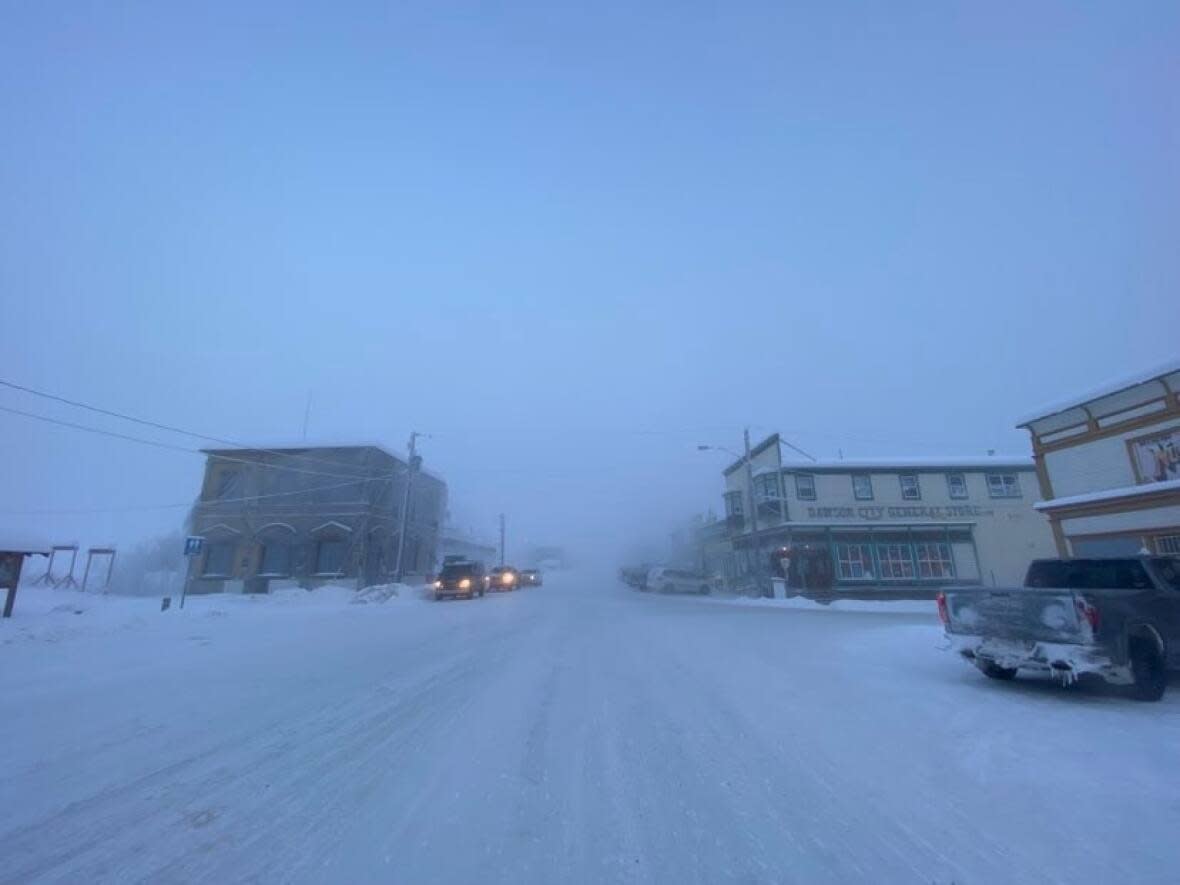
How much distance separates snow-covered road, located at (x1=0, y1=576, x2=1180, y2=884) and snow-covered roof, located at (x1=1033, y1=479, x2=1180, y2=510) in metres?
15.3

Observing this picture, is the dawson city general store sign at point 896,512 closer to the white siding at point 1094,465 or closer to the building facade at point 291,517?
the white siding at point 1094,465

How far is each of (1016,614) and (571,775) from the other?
7026mm

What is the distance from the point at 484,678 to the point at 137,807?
5.34 meters

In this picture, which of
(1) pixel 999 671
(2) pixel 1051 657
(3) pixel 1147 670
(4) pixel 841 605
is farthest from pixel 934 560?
(2) pixel 1051 657

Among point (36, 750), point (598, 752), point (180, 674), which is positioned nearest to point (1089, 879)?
point (598, 752)

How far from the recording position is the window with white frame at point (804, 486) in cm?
3900

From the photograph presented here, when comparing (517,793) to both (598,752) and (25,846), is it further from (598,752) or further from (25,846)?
(25,846)

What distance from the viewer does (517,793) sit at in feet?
14.5

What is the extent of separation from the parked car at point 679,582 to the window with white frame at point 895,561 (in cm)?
1360

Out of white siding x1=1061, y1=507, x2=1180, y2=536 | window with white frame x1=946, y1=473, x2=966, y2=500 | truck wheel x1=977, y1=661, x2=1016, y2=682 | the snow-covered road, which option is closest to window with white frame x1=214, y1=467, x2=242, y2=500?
the snow-covered road

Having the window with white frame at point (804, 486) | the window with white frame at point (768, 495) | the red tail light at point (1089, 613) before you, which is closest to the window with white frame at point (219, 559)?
the window with white frame at point (768, 495)

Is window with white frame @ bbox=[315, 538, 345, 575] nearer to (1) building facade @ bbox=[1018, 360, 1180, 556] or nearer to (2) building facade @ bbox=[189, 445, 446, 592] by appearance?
(2) building facade @ bbox=[189, 445, 446, 592]

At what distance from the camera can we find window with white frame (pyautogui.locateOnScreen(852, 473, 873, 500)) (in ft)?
128

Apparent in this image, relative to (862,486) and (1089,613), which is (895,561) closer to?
(862,486)
